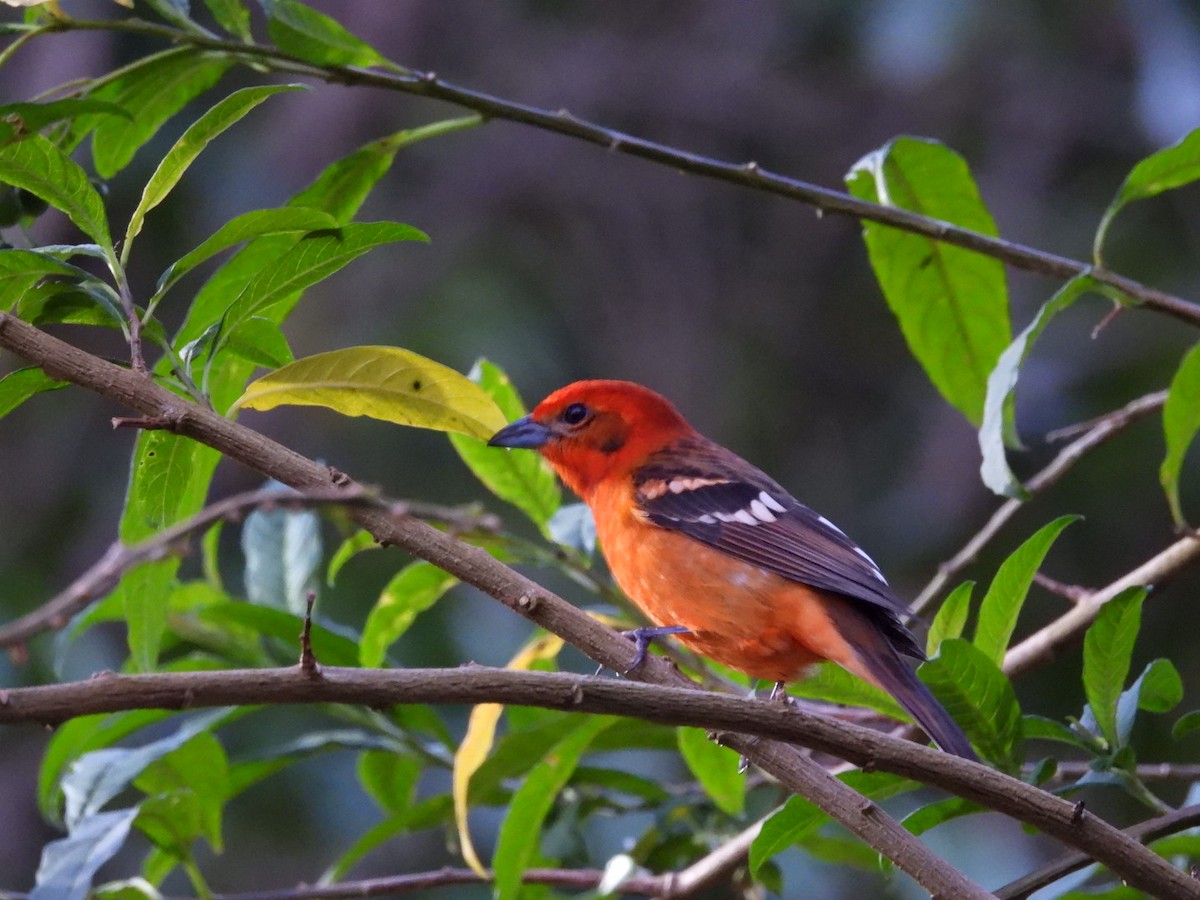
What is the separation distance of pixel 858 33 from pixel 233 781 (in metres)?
6.03

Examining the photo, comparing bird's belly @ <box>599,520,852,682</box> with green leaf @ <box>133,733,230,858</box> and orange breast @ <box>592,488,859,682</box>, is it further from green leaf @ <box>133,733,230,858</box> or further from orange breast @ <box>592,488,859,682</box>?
green leaf @ <box>133,733,230,858</box>

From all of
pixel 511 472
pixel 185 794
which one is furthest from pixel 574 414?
pixel 185 794

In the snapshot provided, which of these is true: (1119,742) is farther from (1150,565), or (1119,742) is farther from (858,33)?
(858,33)

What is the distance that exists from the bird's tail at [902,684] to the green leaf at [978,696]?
6cm

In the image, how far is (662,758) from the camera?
6793mm

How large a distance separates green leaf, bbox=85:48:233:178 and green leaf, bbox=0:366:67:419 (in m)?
0.85

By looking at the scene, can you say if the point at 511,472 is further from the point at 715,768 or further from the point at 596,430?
the point at 715,768

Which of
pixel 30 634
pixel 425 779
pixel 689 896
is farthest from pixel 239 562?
pixel 30 634

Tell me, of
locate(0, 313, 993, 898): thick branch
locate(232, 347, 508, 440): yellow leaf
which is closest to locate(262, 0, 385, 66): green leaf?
locate(232, 347, 508, 440): yellow leaf

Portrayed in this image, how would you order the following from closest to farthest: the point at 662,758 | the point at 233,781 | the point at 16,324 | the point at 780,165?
the point at 16,324
the point at 233,781
the point at 662,758
the point at 780,165

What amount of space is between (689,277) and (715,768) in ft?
22.3

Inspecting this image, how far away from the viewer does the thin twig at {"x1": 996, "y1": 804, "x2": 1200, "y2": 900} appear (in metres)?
2.56

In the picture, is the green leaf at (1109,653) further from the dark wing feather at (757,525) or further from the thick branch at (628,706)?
the dark wing feather at (757,525)

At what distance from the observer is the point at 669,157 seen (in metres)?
3.15
